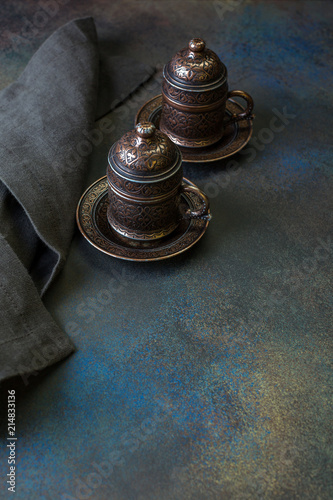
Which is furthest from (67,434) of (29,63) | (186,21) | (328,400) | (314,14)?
(314,14)

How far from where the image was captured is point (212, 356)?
32.5 inches

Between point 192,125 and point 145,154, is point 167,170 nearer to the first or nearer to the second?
point 145,154

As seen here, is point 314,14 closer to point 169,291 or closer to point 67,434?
point 169,291

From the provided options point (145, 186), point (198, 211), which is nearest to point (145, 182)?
point (145, 186)

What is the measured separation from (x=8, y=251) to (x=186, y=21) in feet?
3.30

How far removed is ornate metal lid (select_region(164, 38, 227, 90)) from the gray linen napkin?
0.74 feet

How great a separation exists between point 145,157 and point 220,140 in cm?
34

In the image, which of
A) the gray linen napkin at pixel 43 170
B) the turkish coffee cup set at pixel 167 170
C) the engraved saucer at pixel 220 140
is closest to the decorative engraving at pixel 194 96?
the turkish coffee cup set at pixel 167 170

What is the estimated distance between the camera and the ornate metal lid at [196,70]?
3.48ft

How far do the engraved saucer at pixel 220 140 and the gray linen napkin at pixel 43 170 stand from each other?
104 mm

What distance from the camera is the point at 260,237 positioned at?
101cm

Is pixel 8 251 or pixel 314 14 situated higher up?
pixel 8 251

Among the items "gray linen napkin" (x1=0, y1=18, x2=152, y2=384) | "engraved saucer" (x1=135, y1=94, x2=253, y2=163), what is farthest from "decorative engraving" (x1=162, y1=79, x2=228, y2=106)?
"gray linen napkin" (x1=0, y1=18, x2=152, y2=384)

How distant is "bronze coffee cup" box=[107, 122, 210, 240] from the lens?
89cm
